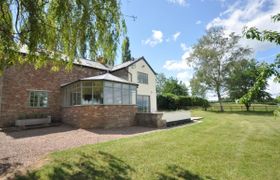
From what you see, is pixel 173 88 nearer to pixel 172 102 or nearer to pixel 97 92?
pixel 172 102

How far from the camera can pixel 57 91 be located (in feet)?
53.8

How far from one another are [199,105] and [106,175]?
1374 inches

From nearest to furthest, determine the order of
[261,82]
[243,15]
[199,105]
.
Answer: [261,82] → [243,15] → [199,105]

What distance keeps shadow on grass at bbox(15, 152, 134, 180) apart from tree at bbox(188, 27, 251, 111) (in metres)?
29.0

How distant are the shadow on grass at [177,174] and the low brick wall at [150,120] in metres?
8.30

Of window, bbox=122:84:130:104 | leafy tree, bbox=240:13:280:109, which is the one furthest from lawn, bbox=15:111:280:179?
window, bbox=122:84:130:104

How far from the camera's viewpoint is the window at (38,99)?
1491cm

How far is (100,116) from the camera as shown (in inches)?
500

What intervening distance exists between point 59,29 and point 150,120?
9774 mm

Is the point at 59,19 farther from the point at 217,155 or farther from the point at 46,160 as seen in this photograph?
the point at 217,155

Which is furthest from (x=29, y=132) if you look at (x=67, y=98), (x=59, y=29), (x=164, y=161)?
(x=164, y=161)

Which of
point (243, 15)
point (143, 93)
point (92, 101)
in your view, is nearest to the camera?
point (243, 15)

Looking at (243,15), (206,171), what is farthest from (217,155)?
(243,15)

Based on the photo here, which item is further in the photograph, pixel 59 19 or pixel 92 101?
pixel 92 101
